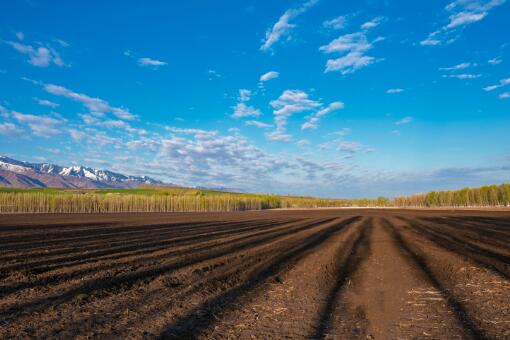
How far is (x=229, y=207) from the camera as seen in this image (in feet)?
474

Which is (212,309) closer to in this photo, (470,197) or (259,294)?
(259,294)

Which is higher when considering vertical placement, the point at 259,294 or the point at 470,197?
the point at 470,197

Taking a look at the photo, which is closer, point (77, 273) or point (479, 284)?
point (479, 284)

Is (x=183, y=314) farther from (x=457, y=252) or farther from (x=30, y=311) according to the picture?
(x=457, y=252)

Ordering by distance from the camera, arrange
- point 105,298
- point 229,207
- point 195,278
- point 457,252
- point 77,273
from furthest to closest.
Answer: point 229,207 < point 457,252 < point 77,273 < point 195,278 < point 105,298

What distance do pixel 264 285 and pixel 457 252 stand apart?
9303 millimetres

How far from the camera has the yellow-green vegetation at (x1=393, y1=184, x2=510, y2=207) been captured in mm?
112894

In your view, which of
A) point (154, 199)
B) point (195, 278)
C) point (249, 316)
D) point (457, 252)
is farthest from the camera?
point (154, 199)

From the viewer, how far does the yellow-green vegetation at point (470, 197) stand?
370 feet

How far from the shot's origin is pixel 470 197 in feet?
406

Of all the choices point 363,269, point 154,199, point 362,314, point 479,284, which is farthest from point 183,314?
point 154,199

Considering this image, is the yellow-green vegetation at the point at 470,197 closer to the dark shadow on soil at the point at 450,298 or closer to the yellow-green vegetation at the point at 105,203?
the yellow-green vegetation at the point at 105,203

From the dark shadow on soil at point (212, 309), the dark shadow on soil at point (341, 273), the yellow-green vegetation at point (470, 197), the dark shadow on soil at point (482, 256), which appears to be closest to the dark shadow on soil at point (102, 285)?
the dark shadow on soil at point (212, 309)

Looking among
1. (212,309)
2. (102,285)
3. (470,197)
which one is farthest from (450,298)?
(470,197)
